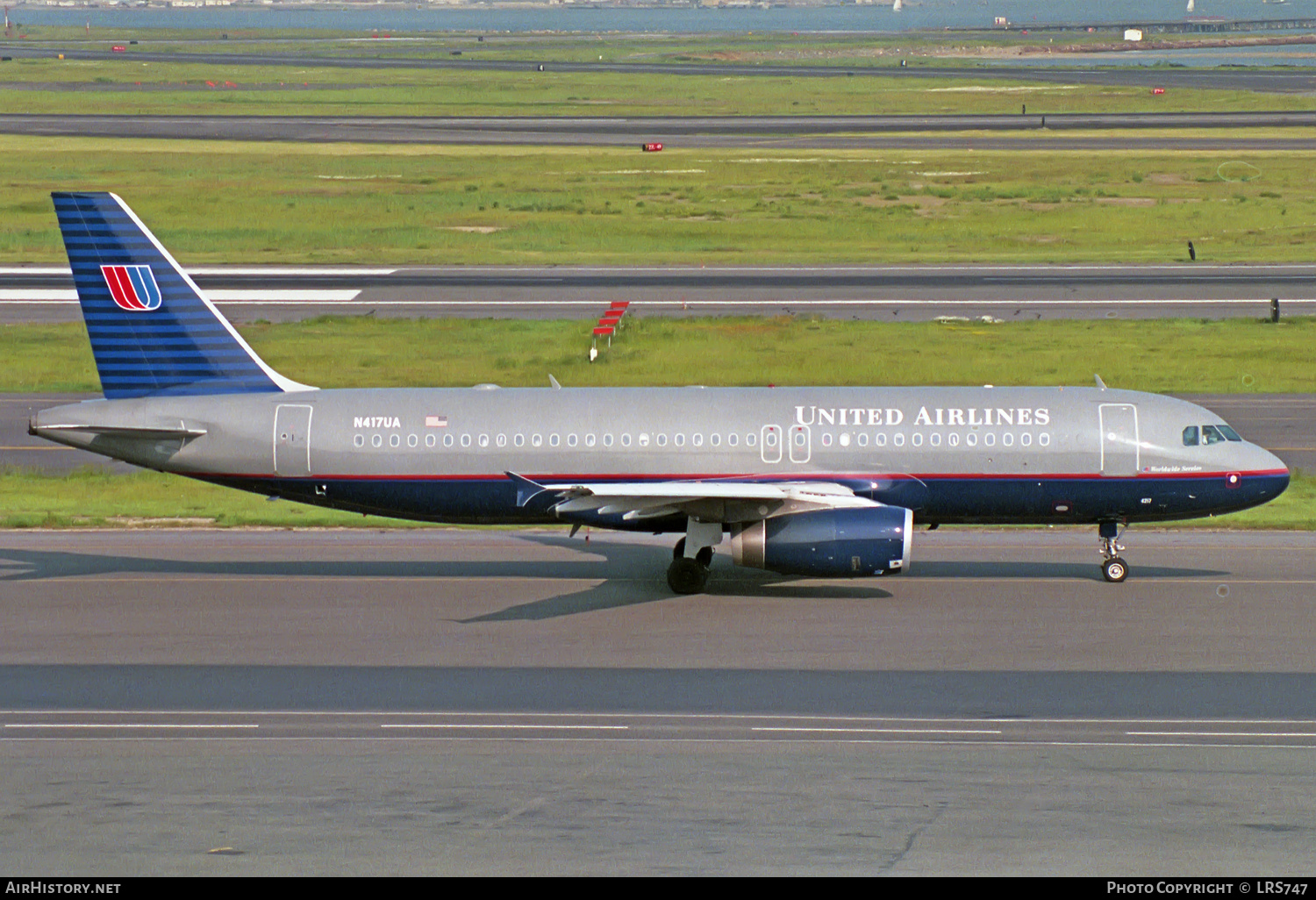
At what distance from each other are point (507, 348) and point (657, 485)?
35.5 metres

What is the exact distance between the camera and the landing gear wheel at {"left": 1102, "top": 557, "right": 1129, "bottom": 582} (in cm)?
3806

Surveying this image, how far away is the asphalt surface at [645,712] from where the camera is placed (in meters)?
22.2

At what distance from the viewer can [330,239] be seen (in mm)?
102250

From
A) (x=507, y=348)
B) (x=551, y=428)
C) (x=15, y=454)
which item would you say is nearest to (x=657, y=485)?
(x=551, y=428)

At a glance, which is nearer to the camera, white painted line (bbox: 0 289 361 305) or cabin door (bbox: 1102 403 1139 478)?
cabin door (bbox: 1102 403 1139 478)

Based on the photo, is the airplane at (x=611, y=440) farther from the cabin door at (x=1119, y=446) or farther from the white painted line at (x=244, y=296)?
the white painted line at (x=244, y=296)

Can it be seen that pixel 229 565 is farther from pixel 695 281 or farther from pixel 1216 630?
pixel 695 281

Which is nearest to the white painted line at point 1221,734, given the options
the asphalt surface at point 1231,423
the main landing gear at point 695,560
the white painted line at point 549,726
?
the white painted line at point 549,726

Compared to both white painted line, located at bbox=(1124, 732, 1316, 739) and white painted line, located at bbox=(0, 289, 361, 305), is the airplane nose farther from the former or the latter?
white painted line, located at bbox=(0, 289, 361, 305)

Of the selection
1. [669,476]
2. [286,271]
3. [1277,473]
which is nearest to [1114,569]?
[1277,473]

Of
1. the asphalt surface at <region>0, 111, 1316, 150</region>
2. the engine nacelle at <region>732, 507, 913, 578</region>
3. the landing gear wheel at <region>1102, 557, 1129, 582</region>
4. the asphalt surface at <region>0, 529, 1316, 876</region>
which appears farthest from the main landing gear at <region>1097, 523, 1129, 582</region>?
the asphalt surface at <region>0, 111, 1316, 150</region>

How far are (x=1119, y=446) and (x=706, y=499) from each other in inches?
388

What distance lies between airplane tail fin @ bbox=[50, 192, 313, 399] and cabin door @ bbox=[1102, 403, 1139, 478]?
65.9 ft

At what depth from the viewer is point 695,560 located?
1469 inches
